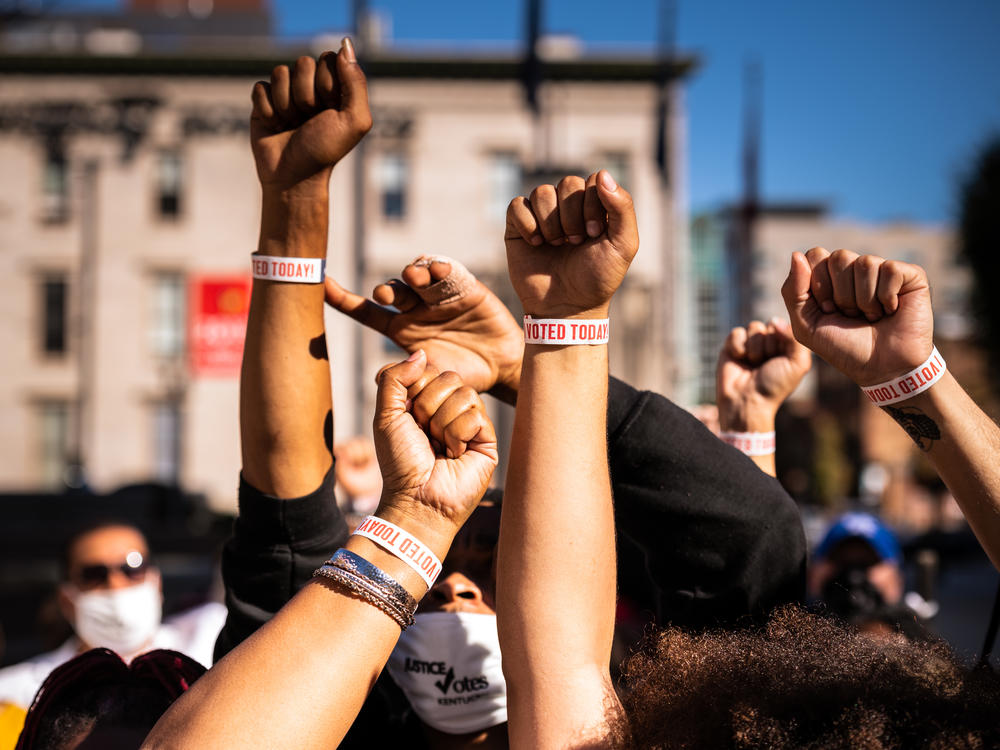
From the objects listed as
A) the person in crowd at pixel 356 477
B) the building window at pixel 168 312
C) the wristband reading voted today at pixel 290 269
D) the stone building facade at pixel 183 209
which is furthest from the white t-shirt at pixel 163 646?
the building window at pixel 168 312

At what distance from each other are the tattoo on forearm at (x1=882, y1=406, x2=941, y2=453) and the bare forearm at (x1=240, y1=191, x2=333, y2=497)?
107cm

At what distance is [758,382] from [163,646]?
7.11 feet

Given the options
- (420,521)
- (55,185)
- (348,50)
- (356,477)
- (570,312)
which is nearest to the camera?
(420,521)

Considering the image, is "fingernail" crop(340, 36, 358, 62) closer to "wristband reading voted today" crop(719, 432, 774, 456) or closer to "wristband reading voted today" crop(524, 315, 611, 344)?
"wristband reading voted today" crop(524, 315, 611, 344)

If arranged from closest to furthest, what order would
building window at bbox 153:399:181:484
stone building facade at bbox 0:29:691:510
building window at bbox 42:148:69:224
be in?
1. stone building facade at bbox 0:29:691:510
2. building window at bbox 153:399:181:484
3. building window at bbox 42:148:69:224

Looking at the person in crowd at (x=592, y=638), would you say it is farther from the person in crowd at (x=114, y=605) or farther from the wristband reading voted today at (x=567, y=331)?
the person in crowd at (x=114, y=605)

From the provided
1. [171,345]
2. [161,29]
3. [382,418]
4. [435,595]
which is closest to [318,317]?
[382,418]

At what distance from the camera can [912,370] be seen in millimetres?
1553

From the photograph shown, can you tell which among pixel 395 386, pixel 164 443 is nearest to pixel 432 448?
pixel 395 386

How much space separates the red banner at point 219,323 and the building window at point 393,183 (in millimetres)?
13995

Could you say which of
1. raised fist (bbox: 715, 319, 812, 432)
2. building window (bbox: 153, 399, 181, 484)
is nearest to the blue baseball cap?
raised fist (bbox: 715, 319, 812, 432)

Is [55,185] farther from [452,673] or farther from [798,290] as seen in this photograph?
[798,290]

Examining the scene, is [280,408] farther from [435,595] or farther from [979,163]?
[979,163]

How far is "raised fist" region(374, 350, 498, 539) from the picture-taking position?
1.37 m
